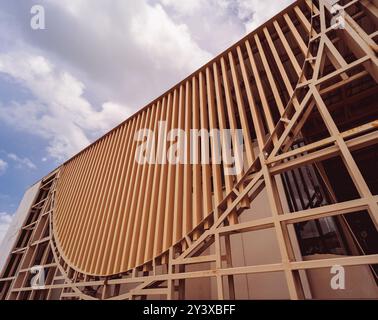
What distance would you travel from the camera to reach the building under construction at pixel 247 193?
Answer: 2057 mm

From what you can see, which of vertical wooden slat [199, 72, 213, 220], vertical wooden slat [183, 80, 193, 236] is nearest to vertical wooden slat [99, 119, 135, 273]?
vertical wooden slat [183, 80, 193, 236]

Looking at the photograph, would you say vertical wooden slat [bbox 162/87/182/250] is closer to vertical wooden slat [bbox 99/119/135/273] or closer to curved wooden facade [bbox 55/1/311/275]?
curved wooden facade [bbox 55/1/311/275]

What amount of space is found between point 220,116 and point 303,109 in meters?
1.12

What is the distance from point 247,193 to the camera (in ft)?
7.43

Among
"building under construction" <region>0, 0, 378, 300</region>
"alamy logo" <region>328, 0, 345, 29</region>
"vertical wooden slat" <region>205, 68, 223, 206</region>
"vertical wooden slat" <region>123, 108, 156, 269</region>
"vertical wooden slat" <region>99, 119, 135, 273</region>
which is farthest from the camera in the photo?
"vertical wooden slat" <region>99, 119, 135, 273</region>

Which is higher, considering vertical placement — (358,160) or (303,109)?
(358,160)

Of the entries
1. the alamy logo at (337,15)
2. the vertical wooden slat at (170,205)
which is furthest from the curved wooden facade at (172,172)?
the alamy logo at (337,15)

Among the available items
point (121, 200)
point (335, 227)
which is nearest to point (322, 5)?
point (335, 227)

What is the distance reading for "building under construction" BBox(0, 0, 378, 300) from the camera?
2057 millimetres
